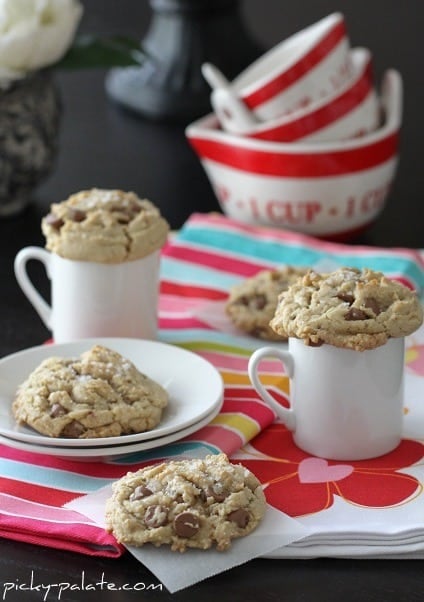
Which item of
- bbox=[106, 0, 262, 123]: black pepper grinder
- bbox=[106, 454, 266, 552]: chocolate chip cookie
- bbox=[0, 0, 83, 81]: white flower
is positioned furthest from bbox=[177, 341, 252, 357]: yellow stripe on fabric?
bbox=[106, 0, 262, 123]: black pepper grinder

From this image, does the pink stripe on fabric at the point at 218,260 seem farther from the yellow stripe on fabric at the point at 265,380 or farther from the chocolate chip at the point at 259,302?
the yellow stripe on fabric at the point at 265,380

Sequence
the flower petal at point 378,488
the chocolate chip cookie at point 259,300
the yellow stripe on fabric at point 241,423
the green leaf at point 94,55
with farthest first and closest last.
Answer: the green leaf at point 94,55 → the chocolate chip cookie at point 259,300 → the yellow stripe on fabric at point 241,423 → the flower petal at point 378,488

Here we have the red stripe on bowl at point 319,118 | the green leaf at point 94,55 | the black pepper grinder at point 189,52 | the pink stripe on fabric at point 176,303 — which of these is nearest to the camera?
the pink stripe on fabric at point 176,303

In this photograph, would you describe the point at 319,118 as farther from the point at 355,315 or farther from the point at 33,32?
the point at 355,315

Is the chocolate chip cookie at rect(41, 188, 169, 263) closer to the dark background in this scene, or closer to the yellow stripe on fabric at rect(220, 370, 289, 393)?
the yellow stripe on fabric at rect(220, 370, 289, 393)

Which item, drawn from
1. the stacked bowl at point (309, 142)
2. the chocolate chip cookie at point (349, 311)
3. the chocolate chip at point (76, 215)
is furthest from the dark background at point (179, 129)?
the chocolate chip cookie at point (349, 311)
